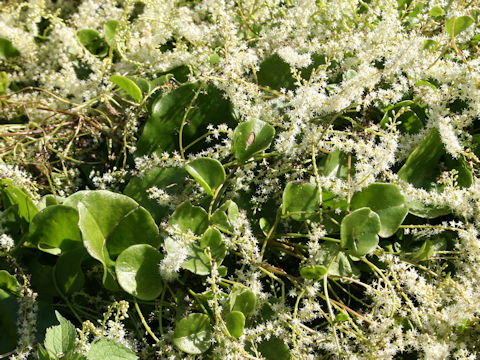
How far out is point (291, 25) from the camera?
1.10m

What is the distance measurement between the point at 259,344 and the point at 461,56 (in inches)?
28.1

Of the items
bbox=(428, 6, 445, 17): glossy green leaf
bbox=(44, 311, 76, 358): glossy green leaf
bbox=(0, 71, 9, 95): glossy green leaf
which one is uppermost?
bbox=(428, 6, 445, 17): glossy green leaf

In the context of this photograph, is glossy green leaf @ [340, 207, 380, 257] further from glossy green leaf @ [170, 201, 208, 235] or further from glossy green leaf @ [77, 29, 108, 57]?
glossy green leaf @ [77, 29, 108, 57]

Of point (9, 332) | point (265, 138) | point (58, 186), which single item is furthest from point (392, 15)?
point (9, 332)

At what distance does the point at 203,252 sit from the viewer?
827 mm

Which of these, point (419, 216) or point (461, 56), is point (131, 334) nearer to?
point (419, 216)

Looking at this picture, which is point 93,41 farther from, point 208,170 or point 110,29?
point 208,170

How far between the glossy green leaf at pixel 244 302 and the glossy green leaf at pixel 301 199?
0.57 ft

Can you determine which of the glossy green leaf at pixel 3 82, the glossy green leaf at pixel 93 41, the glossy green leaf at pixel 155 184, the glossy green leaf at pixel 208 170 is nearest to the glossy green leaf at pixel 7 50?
the glossy green leaf at pixel 3 82

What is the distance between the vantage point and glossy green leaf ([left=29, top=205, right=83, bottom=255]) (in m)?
0.89

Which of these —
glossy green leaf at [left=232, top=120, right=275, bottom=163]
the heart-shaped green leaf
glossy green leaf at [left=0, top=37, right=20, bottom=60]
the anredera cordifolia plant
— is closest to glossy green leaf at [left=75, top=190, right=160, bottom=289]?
the anredera cordifolia plant

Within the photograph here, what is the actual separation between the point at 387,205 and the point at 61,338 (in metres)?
0.60

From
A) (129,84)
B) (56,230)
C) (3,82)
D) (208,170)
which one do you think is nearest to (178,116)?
(129,84)

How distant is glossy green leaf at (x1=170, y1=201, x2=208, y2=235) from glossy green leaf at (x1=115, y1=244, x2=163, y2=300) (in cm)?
7
